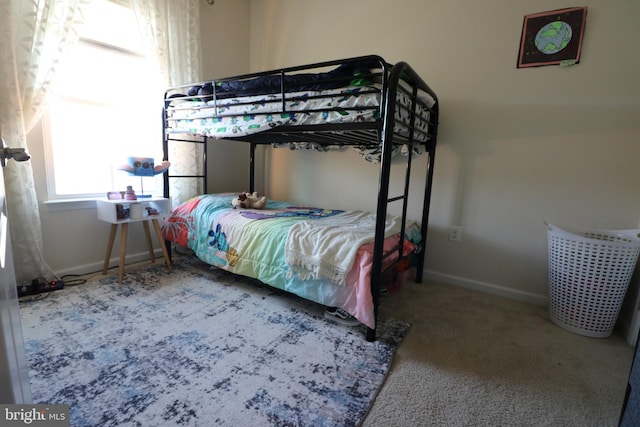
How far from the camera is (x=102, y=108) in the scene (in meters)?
2.28

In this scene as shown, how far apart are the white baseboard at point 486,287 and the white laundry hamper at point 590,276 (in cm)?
28

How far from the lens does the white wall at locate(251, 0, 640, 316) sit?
1.74 m

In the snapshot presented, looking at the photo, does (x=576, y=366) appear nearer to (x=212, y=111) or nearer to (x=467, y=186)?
(x=467, y=186)

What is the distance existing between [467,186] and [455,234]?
0.37 m

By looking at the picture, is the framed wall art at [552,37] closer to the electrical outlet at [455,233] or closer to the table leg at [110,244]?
the electrical outlet at [455,233]

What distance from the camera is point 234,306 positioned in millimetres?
1826

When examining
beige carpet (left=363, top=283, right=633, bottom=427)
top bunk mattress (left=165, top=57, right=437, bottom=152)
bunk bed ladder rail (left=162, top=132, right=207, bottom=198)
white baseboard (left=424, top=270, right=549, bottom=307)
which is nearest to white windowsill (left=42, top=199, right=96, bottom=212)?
bunk bed ladder rail (left=162, top=132, right=207, bottom=198)

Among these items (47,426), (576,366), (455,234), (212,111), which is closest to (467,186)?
(455,234)

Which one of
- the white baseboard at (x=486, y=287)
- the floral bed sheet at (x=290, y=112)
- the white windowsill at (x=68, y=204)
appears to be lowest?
the white baseboard at (x=486, y=287)

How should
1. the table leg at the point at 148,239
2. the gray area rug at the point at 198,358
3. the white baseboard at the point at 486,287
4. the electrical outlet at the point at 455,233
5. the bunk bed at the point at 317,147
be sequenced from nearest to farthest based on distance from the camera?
the gray area rug at the point at 198,358
the bunk bed at the point at 317,147
the white baseboard at the point at 486,287
the electrical outlet at the point at 455,233
the table leg at the point at 148,239

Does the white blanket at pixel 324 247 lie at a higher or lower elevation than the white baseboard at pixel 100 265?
higher

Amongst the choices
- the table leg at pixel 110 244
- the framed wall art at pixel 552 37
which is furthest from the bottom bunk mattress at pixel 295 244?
the framed wall art at pixel 552 37

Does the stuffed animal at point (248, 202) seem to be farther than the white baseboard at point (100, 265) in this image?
Yes

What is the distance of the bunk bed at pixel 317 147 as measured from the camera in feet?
4.84
